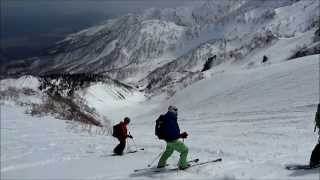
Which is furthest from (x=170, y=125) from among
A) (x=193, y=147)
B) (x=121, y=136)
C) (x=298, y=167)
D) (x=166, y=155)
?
(x=193, y=147)

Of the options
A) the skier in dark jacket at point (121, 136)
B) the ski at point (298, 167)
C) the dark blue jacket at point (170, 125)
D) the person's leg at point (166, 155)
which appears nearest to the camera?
the ski at point (298, 167)

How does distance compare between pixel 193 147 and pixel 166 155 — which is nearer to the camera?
pixel 166 155

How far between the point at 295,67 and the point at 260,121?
83.0 ft

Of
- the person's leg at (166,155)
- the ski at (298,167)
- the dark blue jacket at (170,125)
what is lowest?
the ski at (298,167)

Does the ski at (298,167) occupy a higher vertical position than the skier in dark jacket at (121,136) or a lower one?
lower

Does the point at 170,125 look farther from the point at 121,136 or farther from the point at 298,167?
the point at 121,136

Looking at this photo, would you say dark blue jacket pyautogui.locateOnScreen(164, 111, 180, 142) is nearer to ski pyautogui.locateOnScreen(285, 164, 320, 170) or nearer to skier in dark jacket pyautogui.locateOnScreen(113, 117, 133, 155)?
ski pyautogui.locateOnScreen(285, 164, 320, 170)

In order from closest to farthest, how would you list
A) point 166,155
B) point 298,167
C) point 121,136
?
1. point 298,167
2. point 166,155
3. point 121,136

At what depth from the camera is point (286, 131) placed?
28.1 metres

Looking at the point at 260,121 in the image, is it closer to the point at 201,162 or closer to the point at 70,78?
the point at 201,162

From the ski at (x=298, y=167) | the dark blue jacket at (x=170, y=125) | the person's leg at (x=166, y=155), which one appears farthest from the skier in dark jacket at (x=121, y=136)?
the ski at (x=298, y=167)

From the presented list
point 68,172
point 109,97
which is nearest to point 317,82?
point 68,172

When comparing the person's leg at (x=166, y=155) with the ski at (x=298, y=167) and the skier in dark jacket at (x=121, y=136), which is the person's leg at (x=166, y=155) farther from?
the skier in dark jacket at (x=121, y=136)

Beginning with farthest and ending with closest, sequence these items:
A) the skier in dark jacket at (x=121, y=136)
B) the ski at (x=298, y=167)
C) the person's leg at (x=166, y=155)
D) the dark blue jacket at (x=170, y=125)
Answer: the skier in dark jacket at (x=121, y=136) < the person's leg at (x=166, y=155) < the dark blue jacket at (x=170, y=125) < the ski at (x=298, y=167)
